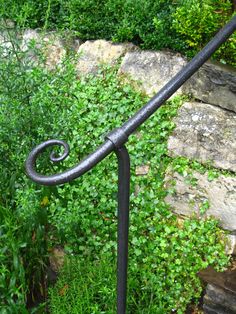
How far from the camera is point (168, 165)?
144 inches

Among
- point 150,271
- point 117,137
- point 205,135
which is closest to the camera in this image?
point 117,137

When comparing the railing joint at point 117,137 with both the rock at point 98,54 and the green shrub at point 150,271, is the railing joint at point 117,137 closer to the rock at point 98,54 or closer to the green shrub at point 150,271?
the green shrub at point 150,271

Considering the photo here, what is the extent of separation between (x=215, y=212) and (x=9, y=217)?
4.71 feet

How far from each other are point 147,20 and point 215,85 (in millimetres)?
846

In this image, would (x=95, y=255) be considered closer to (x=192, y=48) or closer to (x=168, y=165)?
(x=168, y=165)

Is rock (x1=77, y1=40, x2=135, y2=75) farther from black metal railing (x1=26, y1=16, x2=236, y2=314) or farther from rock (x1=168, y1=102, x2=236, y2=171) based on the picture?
black metal railing (x1=26, y1=16, x2=236, y2=314)

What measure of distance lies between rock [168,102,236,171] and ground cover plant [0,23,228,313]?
0.29ft

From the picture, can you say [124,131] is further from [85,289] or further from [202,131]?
[202,131]

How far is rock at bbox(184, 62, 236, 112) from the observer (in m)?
3.65

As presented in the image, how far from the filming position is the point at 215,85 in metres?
3.71

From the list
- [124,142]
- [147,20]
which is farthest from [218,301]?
[147,20]

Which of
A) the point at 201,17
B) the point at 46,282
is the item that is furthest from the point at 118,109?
the point at 46,282

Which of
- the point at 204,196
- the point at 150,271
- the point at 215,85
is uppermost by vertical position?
the point at 215,85

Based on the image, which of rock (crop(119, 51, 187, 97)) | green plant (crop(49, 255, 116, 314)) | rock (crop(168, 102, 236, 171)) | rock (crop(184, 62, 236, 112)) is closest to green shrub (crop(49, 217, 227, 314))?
green plant (crop(49, 255, 116, 314))
